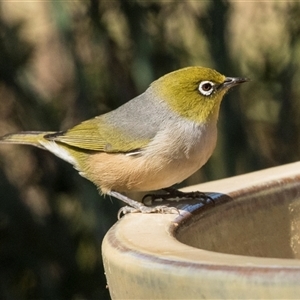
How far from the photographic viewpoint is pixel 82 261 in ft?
15.1

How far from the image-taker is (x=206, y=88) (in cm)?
306

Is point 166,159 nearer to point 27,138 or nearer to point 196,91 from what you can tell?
point 196,91

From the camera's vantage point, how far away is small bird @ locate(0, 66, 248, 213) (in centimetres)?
286

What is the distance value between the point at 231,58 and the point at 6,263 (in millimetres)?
1828

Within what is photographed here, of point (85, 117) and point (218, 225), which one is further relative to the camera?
point (85, 117)

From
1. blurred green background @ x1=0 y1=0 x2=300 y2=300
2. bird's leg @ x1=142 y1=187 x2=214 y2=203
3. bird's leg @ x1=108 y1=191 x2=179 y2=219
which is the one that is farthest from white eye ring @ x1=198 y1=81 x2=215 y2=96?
blurred green background @ x1=0 y1=0 x2=300 y2=300

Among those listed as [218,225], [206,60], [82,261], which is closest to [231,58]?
[206,60]

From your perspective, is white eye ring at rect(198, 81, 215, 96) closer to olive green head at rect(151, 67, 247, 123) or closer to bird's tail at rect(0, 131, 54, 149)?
olive green head at rect(151, 67, 247, 123)

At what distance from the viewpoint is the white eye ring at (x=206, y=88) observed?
3050mm

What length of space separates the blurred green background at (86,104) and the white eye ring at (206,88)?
52.7 inches

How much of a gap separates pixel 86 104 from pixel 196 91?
4.81ft

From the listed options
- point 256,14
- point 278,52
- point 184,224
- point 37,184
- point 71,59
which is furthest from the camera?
point 256,14

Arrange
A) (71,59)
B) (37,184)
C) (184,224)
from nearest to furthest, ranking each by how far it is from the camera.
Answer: (184,224), (71,59), (37,184)

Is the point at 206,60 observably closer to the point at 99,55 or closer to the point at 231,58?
the point at 231,58
